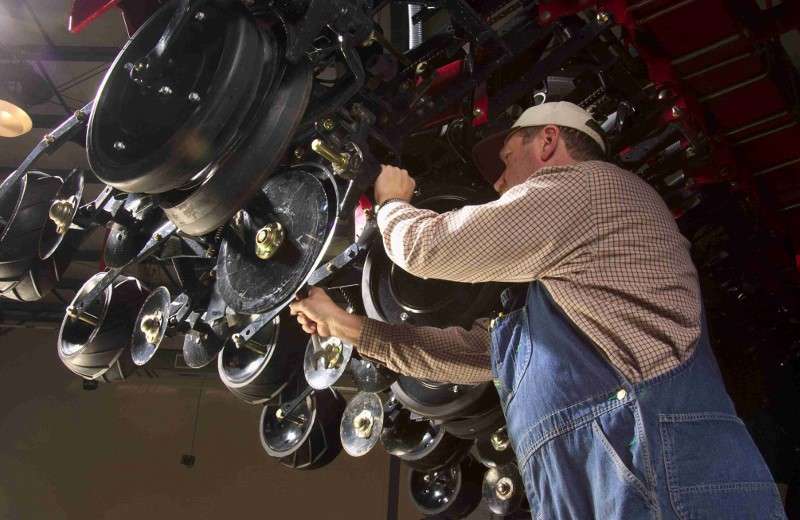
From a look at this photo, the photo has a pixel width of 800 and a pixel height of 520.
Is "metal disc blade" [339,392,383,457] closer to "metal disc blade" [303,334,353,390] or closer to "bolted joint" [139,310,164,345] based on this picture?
"metal disc blade" [303,334,353,390]

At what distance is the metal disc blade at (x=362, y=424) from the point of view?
10.5 ft

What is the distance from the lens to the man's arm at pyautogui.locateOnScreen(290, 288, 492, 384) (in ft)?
6.98

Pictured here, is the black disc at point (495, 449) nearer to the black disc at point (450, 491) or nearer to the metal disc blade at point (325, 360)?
the black disc at point (450, 491)

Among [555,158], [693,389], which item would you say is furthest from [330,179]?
[693,389]

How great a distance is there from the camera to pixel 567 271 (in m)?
1.65

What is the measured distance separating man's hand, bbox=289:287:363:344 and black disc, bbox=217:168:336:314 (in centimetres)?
7

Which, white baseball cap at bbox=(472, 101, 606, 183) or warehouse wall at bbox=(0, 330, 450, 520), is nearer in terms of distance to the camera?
white baseball cap at bbox=(472, 101, 606, 183)

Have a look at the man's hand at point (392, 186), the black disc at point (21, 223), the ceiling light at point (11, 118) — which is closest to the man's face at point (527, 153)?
the man's hand at point (392, 186)

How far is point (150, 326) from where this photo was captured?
305 cm

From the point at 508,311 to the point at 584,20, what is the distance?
1.50 meters

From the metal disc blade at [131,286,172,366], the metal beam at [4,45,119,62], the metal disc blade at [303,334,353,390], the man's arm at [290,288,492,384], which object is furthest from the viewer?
the metal beam at [4,45,119,62]

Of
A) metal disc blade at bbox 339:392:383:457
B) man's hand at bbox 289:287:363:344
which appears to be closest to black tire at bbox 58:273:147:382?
metal disc blade at bbox 339:392:383:457

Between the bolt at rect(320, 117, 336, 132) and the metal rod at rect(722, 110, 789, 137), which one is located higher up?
the bolt at rect(320, 117, 336, 132)

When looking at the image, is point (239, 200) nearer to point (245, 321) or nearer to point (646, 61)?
point (245, 321)
